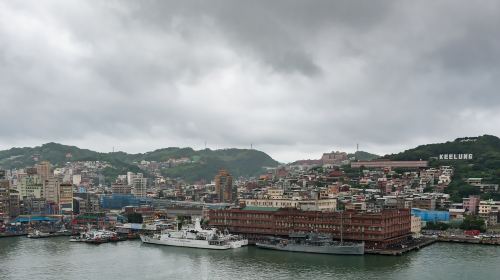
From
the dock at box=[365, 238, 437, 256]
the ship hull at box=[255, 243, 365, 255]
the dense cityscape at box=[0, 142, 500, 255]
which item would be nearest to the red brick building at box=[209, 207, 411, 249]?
the dense cityscape at box=[0, 142, 500, 255]

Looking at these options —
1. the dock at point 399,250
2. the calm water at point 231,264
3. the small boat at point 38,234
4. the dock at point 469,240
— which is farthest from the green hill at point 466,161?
the small boat at point 38,234

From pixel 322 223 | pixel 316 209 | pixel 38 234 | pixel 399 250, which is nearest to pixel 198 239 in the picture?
pixel 322 223

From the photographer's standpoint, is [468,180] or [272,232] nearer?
[272,232]

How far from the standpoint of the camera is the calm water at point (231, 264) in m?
29.4

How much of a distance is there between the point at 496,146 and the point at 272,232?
65.6m

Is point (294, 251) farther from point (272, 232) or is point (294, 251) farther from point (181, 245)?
point (181, 245)

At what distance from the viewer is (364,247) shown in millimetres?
37688

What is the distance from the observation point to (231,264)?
3297 cm

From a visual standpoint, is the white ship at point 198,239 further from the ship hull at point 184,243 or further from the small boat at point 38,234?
the small boat at point 38,234

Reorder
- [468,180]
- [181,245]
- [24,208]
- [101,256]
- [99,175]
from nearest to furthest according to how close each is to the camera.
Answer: [101,256], [181,245], [24,208], [468,180], [99,175]

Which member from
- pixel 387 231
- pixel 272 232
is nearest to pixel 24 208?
pixel 272 232

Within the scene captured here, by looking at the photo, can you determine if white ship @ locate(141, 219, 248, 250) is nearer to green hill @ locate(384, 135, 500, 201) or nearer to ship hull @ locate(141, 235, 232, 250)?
ship hull @ locate(141, 235, 232, 250)

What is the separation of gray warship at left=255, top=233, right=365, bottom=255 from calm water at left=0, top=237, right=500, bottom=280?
799 millimetres

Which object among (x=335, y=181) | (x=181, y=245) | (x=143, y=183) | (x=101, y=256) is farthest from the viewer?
(x=143, y=183)
